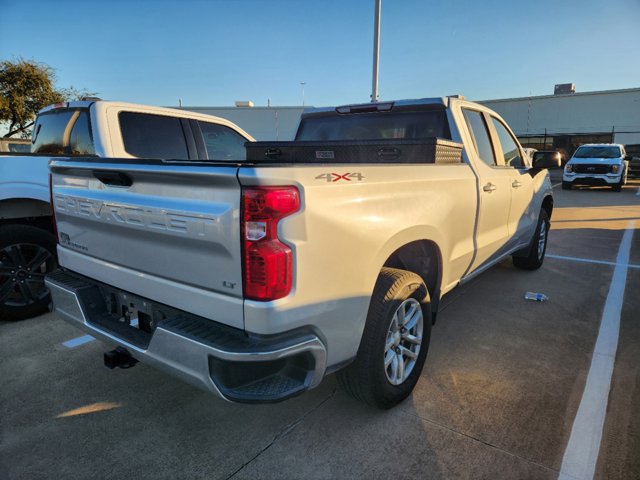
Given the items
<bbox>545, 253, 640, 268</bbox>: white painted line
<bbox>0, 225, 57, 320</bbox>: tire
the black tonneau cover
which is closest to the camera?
the black tonneau cover

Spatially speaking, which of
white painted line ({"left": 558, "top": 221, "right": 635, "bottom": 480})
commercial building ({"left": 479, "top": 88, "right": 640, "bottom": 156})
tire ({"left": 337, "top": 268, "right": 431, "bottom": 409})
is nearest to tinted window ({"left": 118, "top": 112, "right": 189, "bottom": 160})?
tire ({"left": 337, "top": 268, "right": 431, "bottom": 409})

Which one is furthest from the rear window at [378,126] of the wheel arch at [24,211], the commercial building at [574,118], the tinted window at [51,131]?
the commercial building at [574,118]

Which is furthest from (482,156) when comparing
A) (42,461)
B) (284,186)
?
(42,461)

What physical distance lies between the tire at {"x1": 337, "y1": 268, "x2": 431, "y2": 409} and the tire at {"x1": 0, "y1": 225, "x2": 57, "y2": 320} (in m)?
3.19

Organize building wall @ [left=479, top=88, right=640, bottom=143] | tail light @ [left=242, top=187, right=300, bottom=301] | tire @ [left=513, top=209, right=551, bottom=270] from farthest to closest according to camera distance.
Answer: building wall @ [left=479, top=88, right=640, bottom=143] < tire @ [left=513, top=209, right=551, bottom=270] < tail light @ [left=242, top=187, right=300, bottom=301]

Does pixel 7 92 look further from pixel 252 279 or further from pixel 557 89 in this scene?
pixel 557 89

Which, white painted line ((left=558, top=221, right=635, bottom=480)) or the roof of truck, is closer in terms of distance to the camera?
white painted line ((left=558, top=221, right=635, bottom=480))

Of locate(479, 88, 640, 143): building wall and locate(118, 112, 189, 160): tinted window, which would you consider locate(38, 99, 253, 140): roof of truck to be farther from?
locate(479, 88, 640, 143): building wall

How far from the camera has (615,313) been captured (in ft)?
13.5

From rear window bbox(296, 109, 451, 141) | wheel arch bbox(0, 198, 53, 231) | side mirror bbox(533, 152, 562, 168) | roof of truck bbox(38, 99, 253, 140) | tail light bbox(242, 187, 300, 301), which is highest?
roof of truck bbox(38, 99, 253, 140)

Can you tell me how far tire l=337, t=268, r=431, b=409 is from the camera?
229cm

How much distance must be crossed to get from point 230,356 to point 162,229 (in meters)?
0.69

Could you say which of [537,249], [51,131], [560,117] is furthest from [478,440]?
[560,117]

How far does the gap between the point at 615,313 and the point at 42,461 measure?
4762 millimetres
